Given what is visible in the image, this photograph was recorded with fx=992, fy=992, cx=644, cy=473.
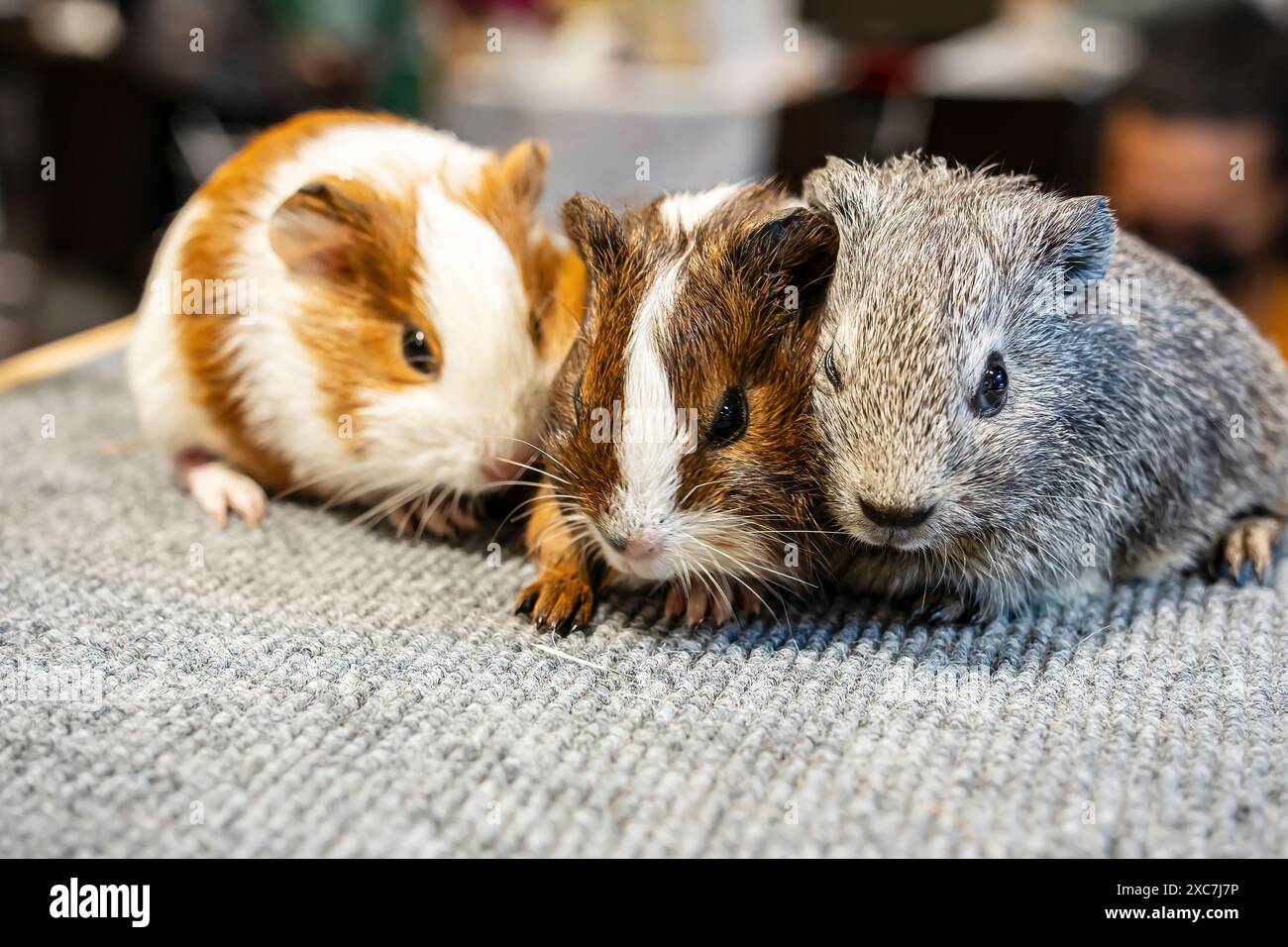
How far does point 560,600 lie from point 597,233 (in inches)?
22.1

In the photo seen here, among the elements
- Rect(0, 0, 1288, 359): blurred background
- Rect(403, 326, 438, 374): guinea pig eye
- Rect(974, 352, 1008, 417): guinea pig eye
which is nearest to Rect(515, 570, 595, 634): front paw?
Rect(403, 326, 438, 374): guinea pig eye

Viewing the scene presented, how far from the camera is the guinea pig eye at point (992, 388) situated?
1.34 meters

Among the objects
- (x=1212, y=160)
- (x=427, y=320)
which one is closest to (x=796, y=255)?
(x=427, y=320)

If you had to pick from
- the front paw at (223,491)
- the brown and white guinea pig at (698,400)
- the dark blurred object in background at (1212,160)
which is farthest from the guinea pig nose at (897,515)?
the dark blurred object in background at (1212,160)

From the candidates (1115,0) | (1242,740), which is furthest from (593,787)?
(1115,0)

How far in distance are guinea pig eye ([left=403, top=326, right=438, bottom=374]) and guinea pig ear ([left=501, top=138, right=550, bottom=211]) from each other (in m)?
0.32

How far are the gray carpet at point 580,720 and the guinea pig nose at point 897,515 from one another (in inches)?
9.6

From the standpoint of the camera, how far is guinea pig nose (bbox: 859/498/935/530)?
126cm

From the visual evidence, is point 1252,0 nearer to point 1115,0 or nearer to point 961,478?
point 1115,0

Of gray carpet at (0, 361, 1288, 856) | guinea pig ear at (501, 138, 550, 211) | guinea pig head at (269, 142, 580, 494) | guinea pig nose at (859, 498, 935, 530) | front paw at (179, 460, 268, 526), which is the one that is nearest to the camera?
gray carpet at (0, 361, 1288, 856)

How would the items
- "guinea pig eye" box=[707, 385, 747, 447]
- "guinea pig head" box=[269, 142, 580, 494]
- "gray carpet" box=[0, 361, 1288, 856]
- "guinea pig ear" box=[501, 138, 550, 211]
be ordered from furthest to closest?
"guinea pig ear" box=[501, 138, 550, 211] → "guinea pig head" box=[269, 142, 580, 494] → "guinea pig eye" box=[707, 385, 747, 447] → "gray carpet" box=[0, 361, 1288, 856]

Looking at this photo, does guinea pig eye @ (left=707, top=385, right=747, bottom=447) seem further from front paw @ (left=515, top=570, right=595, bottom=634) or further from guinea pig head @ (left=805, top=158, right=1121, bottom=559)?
front paw @ (left=515, top=570, right=595, bottom=634)

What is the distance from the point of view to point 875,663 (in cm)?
Result: 143

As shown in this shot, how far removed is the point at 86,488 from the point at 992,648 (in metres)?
1.79
